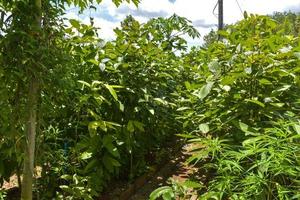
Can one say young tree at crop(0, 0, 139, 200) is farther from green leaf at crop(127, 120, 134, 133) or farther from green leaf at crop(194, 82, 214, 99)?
green leaf at crop(127, 120, 134, 133)

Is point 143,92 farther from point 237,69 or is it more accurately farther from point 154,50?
point 237,69

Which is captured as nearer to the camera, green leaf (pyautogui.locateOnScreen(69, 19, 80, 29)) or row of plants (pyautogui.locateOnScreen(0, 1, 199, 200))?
row of plants (pyautogui.locateOnScreen(0, 1, 199, 200))

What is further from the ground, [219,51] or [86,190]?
[219,51]

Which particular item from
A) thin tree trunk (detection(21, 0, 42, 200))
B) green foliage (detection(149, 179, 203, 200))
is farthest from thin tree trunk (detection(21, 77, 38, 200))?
green foliage (detection(149, 179, 203, 200))

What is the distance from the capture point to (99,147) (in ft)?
10.3

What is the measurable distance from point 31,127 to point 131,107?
1403mm

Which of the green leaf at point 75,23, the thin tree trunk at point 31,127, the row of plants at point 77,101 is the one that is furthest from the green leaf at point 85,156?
the green leaf at point 75,23

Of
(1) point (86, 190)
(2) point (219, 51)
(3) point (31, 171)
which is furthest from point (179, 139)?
(3) point (31, 171)

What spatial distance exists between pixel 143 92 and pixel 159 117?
520 millimetres

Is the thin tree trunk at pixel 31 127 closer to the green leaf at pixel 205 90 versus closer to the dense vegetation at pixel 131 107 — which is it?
the dense vegetation at pixel 131 107

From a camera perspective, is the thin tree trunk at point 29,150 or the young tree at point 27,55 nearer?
the young tree at point 27,55

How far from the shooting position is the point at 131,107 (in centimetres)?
347

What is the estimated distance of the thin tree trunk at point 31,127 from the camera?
A: 2.07 metres

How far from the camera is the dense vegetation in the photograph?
2.01 m
